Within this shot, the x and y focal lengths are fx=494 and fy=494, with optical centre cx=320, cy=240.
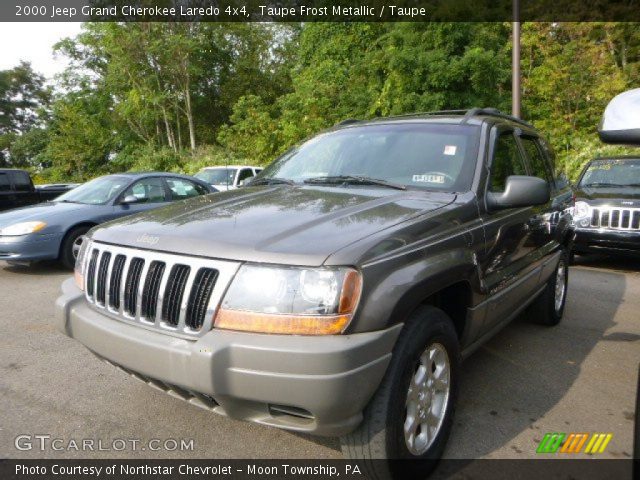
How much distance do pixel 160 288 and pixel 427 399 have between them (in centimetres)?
136

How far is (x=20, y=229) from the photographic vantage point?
6.58 metres

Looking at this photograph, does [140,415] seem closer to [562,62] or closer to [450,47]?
[450,47]

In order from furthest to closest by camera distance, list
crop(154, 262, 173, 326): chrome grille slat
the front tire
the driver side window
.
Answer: the driver side window, crop(154, 262, 173, 326): chrome grille slat, the front tire

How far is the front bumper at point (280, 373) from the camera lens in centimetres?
186

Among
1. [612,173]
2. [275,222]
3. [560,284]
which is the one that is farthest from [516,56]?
[275,222]

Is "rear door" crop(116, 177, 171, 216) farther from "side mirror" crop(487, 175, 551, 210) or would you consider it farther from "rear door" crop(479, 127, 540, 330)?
"side mirror" crop(487, 175, 551, 210)

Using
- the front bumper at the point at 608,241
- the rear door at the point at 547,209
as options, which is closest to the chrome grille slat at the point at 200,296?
the rear door at the point at 547,209

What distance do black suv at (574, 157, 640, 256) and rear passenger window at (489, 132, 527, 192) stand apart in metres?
4.04

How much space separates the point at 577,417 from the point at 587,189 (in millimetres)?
5685

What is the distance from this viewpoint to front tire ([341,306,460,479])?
6.72 ft

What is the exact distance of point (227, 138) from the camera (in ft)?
83.6

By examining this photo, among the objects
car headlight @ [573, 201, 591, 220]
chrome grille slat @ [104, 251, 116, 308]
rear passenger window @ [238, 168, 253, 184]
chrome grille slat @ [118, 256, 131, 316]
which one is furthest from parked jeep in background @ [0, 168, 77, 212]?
car headlight @ [573, 201, 591, 220]

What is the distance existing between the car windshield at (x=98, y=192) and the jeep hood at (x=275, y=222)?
506 cm

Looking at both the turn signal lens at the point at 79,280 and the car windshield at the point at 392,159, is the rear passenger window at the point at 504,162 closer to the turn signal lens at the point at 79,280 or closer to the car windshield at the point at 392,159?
the car windshield at the point at 392,159
